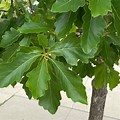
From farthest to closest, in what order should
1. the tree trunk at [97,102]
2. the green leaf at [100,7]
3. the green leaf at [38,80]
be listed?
the tree trunk at [97,102]
the green leaf at [38,80]
the green leaf at [100,7]

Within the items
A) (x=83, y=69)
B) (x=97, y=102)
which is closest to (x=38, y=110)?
(x=97, y=102)

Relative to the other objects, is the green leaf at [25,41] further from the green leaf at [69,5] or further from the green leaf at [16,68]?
the green leaf at [69,5]

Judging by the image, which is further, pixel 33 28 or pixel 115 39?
pixel 115 39

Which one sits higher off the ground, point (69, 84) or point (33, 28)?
point (33, 28)

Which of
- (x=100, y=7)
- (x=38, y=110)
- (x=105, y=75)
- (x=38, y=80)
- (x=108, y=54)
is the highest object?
(x=100, y=7)

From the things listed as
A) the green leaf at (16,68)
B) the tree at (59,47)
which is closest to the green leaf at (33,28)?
the tree at (59,47)

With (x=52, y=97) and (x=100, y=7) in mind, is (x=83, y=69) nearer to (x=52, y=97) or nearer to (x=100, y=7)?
(x=52, y=97)
